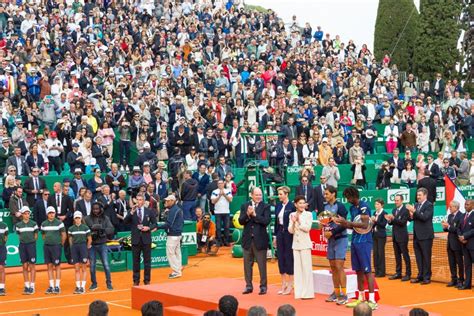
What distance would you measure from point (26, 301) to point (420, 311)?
45.2 feet

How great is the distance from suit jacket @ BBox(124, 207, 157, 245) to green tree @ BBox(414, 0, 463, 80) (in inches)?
1267

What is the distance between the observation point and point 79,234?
24.1 meters

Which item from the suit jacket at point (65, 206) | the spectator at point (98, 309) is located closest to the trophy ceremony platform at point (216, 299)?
the suit jacket at point (65, 206)

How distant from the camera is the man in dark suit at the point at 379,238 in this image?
25328 millimetres

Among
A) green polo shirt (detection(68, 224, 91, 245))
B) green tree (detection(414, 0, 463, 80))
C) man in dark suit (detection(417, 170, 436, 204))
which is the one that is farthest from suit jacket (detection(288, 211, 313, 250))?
green tree (detection(414, 0, 463, 80))

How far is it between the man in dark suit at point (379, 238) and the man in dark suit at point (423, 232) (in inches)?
35.0

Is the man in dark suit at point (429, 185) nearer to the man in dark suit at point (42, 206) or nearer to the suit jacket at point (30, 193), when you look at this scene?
the suit jacket at point (30, 193)

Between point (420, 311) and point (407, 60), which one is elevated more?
point (407, 60)

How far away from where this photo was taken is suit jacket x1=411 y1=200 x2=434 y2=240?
2411 cm

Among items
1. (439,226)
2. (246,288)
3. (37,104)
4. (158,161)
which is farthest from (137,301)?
(439,226)

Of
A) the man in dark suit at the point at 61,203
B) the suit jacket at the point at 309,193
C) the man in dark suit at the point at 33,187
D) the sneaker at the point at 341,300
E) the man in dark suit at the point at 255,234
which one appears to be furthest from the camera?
the suit jacket at the point at 309,193

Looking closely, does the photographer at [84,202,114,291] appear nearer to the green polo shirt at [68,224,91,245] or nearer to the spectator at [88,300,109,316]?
the green polo shirt at [68,224,91,245]

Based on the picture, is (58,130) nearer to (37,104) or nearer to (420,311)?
(37,104)

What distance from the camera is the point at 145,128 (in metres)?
33.4
